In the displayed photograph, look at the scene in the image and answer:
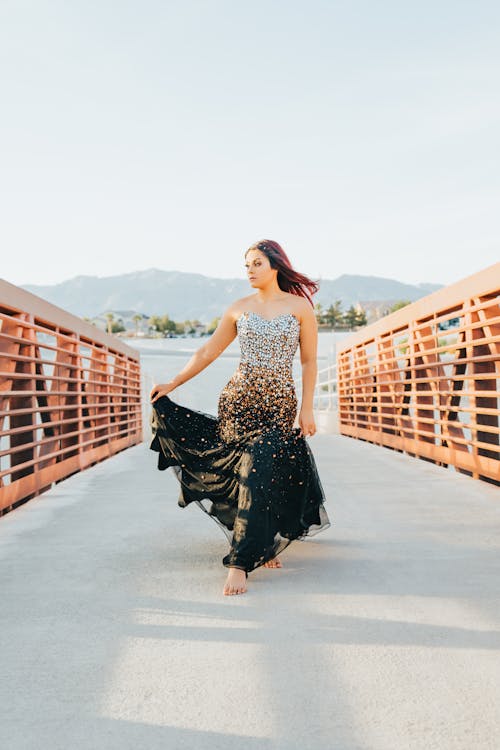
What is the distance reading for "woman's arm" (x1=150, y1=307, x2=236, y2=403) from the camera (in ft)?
12.9

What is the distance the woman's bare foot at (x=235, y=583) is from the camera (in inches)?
128

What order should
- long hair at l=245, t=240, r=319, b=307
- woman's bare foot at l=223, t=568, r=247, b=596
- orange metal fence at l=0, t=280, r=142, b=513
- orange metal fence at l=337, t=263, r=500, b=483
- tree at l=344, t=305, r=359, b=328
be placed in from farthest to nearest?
tree at l=344, t=305, r=359, b=328 → orange metal fence at l=337, t=263, r=500, b=483 → orange metal fence at l=0, t=280, r=142, b=513 → long hair at l=245, t=240, r=319, b=307 → woman's bare foot at l=223, t=568, r=247, b=596

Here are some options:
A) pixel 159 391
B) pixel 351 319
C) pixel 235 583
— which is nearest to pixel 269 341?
pixel 159 391

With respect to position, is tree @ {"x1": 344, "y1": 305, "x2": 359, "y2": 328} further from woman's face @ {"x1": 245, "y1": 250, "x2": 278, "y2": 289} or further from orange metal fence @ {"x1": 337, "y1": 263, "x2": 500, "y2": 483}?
woman's face @ {"x1": 245, "y1": 250, "x2": 278, "y2": 289}

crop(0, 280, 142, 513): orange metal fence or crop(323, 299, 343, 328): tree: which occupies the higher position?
crop(323, 299, 343, 328): tree

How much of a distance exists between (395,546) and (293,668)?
1.86 meters

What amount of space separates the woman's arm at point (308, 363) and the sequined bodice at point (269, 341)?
63 millimetres

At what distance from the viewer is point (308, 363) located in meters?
3.94

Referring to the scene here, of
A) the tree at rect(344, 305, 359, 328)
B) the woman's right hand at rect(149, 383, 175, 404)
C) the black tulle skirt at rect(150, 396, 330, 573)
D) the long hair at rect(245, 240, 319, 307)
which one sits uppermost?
the tree at rect(344, 305, 359, 328)

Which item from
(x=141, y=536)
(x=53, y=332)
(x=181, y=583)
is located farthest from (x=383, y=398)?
(x=181, y=583)

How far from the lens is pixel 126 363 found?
12.8 metres

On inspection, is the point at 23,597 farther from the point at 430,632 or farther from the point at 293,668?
the point at 430,632

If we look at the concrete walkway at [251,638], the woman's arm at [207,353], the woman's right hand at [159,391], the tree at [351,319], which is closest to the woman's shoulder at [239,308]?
the woman's arm at [207,353]

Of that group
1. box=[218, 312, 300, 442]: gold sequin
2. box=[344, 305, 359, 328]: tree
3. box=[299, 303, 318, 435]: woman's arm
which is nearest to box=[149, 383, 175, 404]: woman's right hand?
box=[218, 312, 300, 442]: gold sequin
